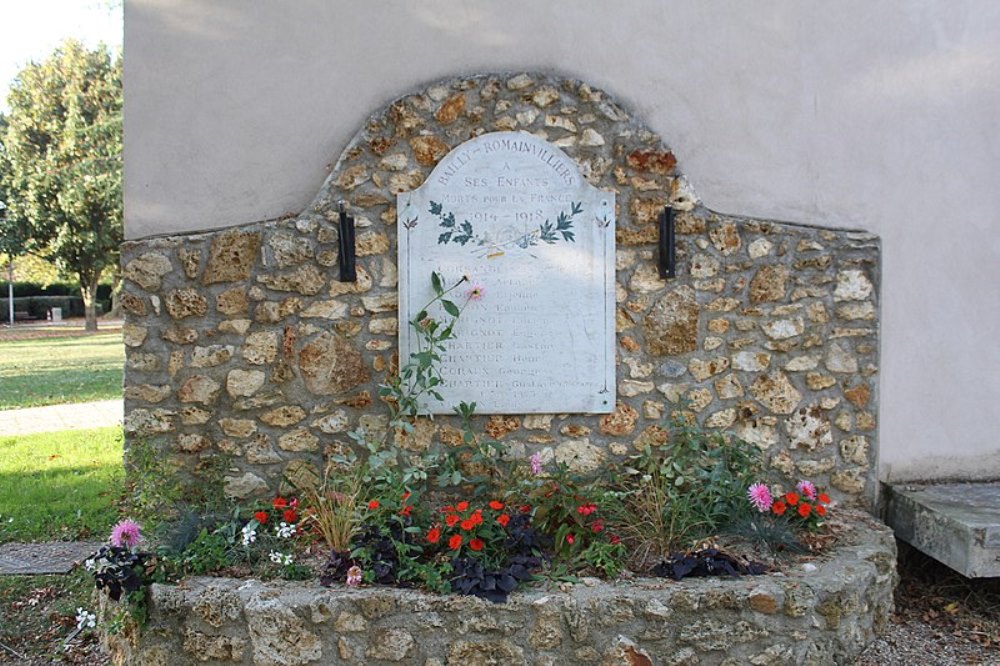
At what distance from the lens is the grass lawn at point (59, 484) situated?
17.3 feet

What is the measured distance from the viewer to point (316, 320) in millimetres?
4172

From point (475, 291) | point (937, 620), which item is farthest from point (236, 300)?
point (937, 620)

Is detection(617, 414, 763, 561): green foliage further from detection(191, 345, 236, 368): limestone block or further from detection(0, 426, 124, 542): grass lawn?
detection(0, 426, 124, 542): grass lawn

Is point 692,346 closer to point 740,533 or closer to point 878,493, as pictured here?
point 740,533

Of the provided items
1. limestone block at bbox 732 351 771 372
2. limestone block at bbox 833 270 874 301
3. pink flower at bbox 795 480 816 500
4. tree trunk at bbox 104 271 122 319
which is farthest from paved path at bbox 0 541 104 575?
tree trunk at bbox 104 271 122 319

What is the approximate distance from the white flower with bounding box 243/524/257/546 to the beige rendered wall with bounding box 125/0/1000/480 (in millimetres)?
1552

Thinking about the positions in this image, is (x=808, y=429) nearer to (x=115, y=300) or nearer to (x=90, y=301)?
(x=90, y=301)

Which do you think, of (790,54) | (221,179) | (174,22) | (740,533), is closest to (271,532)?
(221,179)

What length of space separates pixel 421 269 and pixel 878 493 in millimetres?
2619

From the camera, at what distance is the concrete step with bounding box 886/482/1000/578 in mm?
3717

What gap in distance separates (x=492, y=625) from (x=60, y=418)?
300 inches

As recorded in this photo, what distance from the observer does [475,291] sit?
13.8ft

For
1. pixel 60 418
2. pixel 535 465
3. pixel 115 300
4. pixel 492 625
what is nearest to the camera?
pixel 492 625

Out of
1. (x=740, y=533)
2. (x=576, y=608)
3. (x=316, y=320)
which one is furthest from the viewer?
(x=316, y=320)
